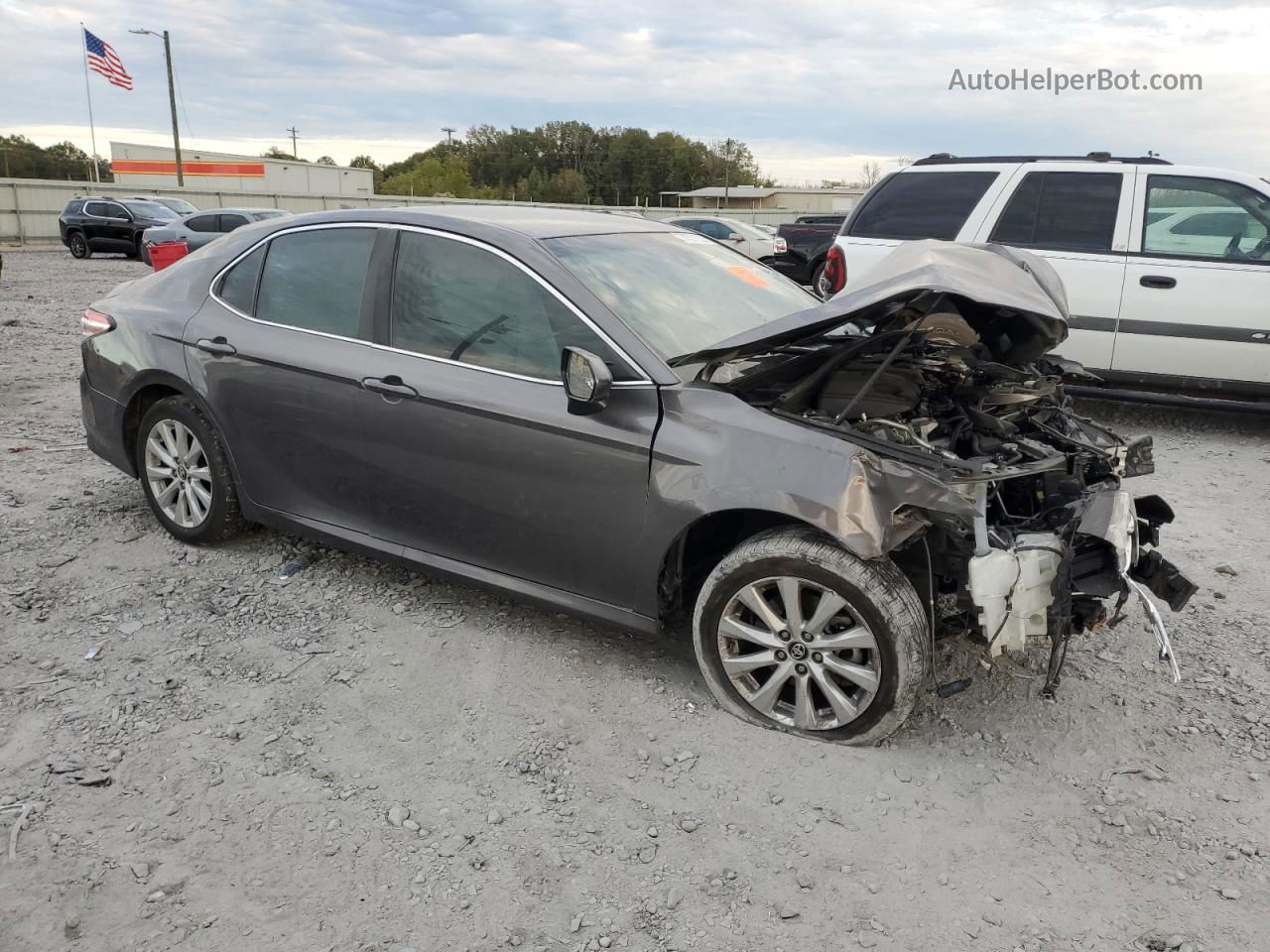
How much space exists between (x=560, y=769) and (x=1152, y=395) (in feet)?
20.4

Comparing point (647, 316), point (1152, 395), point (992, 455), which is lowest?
point (1152, 395)

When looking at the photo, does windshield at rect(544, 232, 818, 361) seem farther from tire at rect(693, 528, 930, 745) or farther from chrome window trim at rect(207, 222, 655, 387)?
tire at rect(693, 528, 930, 745)

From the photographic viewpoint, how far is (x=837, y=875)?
102 inches

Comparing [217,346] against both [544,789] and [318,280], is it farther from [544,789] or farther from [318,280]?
[544,789]

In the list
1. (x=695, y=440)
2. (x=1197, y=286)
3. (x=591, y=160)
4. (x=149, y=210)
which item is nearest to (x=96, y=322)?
(x=695, y=440)

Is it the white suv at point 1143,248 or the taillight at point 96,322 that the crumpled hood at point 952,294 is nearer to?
the white suv at point 1143,248

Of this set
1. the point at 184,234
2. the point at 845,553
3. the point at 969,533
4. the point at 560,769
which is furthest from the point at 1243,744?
the point at 184,234

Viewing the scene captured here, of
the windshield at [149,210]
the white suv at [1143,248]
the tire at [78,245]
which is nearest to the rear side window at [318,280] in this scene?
the white suv at [1143,248]

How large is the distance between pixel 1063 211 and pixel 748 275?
3.88 m

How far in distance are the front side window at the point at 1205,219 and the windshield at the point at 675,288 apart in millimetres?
3866

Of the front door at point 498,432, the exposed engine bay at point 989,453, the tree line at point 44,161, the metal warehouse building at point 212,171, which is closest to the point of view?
the exposed engine bay at point 989,453

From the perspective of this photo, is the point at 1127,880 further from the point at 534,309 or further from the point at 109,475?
the point at 109,475

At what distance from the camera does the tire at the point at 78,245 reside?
23872 millimetres

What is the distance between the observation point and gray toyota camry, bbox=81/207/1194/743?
9.61ft
